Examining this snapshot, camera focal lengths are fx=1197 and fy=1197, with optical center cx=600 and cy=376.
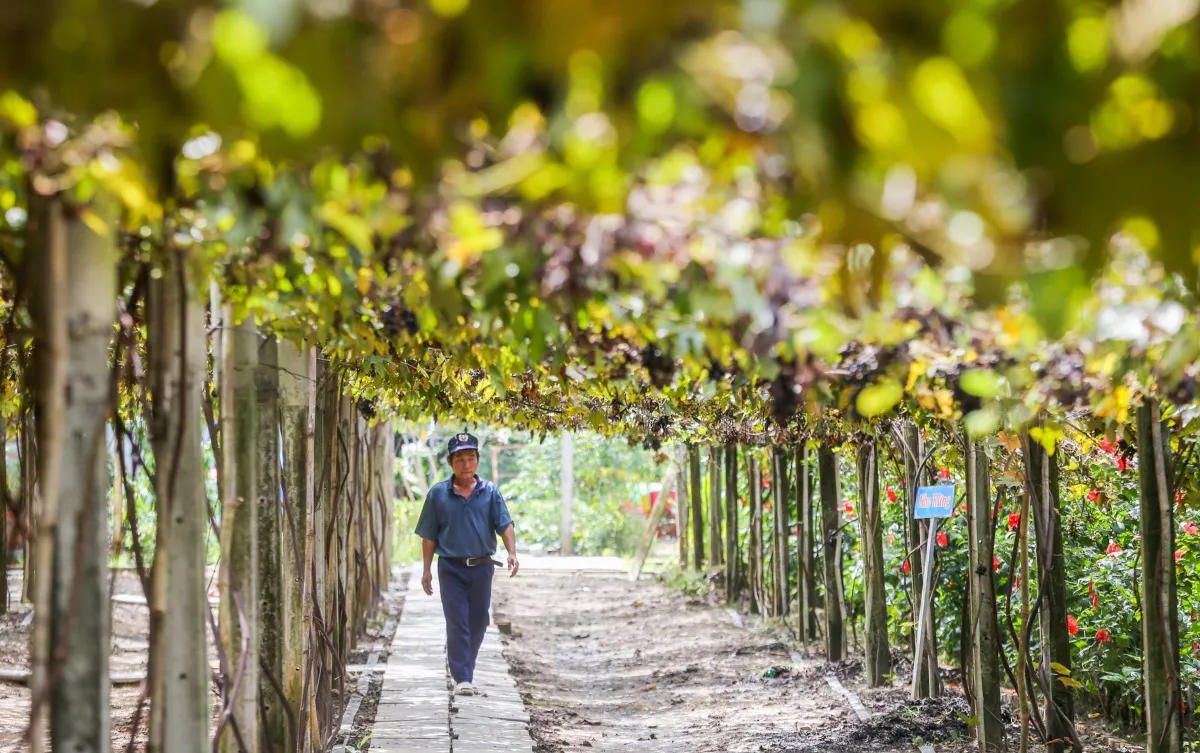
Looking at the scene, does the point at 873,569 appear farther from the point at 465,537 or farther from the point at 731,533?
the point at 731,533

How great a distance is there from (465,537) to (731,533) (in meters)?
6.04

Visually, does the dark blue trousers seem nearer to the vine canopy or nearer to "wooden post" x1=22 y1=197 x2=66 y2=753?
"wooden post" x1=22 y1=197 x2=66 y2=753

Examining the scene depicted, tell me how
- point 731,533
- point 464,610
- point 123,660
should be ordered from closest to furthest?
point 464,610, point 123,660, point 731,533

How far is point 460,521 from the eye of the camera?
776 cm

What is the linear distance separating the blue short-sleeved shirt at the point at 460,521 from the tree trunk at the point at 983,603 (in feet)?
10.5

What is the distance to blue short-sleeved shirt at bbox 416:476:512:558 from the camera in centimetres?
771

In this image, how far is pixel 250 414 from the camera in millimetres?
3518

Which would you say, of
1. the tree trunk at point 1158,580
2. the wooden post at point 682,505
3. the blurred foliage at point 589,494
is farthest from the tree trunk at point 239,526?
the blurred foliage at point 589,494

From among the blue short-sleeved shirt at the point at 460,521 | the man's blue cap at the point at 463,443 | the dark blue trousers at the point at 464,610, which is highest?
the man's blue cap at the point at 463,443

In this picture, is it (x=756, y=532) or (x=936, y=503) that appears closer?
(x=936, y=503)

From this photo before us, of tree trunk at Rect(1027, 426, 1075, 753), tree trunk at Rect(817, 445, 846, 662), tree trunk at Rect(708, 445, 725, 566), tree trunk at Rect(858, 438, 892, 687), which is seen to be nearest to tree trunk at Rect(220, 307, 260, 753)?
tree trunk at Rect(1027, 426, 1075, 753)

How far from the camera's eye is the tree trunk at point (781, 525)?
406 inches

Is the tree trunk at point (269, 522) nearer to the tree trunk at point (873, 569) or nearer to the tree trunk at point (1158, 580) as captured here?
the tree trunk at point (1158, 580)

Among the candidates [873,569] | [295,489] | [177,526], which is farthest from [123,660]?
[177,526]
